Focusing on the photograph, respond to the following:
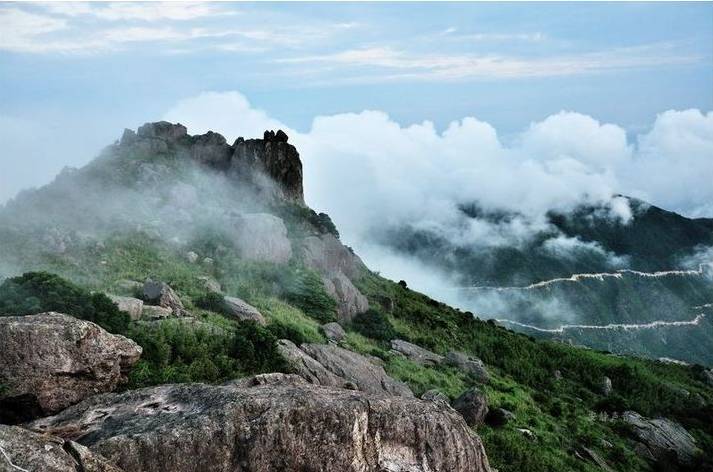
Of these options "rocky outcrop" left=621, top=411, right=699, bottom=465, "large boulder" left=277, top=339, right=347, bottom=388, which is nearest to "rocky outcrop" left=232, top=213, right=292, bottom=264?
"large boulder" left=277, top=339, right=347, bottom=388

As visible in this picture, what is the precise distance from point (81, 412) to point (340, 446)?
716 centimetres

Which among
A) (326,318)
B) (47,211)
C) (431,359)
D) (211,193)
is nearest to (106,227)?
(47,211)

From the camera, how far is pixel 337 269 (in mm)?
58938

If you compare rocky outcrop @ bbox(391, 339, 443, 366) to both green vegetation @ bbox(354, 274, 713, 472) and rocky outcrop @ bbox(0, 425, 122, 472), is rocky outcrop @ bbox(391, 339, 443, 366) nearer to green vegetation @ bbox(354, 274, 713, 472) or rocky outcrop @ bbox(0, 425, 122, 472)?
green vegetation @ bbox(354, 274, 713, 472)

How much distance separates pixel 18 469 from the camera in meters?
10.8

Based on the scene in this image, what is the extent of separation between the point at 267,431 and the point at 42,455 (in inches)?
A: 187

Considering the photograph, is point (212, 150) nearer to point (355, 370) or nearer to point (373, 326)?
point (373, 326)

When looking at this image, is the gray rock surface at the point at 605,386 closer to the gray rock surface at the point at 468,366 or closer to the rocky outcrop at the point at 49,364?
the gray rock surface at the point at 468,366

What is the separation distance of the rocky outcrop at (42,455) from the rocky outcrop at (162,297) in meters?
18.6

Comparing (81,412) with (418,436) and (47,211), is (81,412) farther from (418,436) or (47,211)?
(47,211)

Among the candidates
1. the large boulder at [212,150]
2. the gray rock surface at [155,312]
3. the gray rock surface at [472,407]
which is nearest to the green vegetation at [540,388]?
the gray rock surface at [472,407]

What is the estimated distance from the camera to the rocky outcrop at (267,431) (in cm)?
1367

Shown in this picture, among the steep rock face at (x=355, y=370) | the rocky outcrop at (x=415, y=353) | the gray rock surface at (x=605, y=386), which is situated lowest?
the gray rock surface at (x=605, y=386)

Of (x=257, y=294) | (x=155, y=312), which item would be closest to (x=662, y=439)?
(x=257, y=294)
